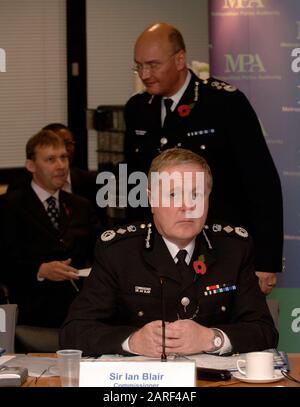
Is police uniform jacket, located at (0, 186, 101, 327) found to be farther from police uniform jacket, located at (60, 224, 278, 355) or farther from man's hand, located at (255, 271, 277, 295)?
police uniform jacket, located at (60, 224, 278, 355)

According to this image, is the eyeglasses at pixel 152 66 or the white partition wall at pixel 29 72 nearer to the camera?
the eyeglasses at pixel 152 66

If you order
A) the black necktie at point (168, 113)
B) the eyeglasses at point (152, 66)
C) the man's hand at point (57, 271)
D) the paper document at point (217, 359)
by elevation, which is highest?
the eyeglasses at point (152, 66)

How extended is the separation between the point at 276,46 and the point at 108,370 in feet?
9.19

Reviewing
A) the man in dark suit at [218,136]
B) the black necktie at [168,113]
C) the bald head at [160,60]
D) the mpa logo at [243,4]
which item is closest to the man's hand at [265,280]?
the man in dark suit at [218,136]

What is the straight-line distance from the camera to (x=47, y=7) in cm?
856

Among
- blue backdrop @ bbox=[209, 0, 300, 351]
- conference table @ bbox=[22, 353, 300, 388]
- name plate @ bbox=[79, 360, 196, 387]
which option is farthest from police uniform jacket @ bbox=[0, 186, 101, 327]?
name plate @ bbox=[79, 360, 196, 387]

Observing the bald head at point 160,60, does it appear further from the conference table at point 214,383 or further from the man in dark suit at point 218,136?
the conference table at point 214,383

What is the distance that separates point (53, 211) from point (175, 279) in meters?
2.15

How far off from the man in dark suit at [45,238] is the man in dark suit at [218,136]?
1.01m

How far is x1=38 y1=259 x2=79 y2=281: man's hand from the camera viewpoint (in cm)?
469

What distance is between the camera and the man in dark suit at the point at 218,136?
3846 mm

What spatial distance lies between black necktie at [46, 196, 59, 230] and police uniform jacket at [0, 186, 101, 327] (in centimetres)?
3
